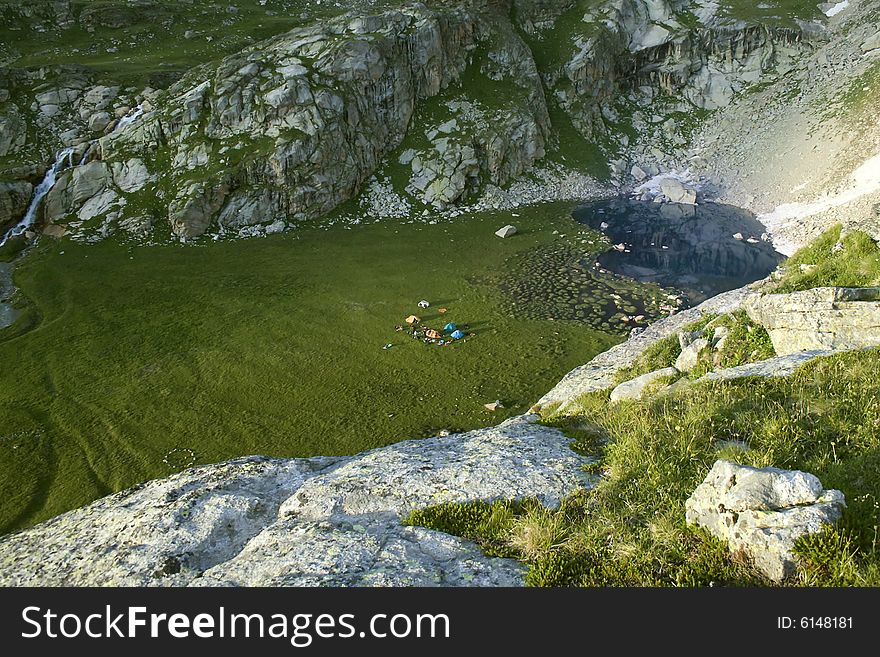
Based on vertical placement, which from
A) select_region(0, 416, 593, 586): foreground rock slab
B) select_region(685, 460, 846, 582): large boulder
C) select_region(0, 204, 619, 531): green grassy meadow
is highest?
select_region(685, 460, 846, 582): large boulder

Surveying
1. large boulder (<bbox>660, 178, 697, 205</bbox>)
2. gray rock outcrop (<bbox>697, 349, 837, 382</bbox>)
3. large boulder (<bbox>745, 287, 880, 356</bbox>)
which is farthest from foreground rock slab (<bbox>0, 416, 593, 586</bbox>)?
large boulder (<bbox>660, 178, 697, 205</bbox>)

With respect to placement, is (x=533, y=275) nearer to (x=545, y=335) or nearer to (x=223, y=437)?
(x=545, y=335)

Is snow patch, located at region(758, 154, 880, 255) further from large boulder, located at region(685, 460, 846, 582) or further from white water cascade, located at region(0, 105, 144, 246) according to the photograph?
white water cascade, located at region(0, 105, 144, 246)

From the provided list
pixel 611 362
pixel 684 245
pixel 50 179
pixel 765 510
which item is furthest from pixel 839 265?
pixel 50 179

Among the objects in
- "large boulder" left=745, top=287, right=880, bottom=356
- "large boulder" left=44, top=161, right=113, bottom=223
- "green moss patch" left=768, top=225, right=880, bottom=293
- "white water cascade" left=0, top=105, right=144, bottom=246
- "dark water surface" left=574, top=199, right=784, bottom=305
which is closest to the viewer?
"large boulder" left=745, top=287, right=880, bottom=356

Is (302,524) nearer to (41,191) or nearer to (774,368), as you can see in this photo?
(774,368)

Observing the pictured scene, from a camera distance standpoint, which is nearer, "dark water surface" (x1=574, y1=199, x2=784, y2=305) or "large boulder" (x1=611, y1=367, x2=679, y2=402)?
"large boulder" (x1=611, y1=367, x2=679, y2=402)
